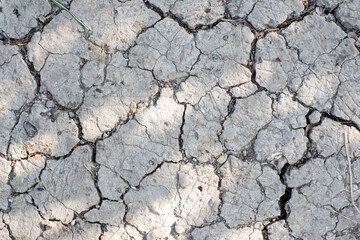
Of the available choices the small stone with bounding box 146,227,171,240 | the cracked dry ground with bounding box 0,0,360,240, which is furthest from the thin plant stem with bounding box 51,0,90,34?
the small stone with bounding box 146,227,171,240

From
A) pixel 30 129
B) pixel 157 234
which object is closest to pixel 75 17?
pixel 30 129

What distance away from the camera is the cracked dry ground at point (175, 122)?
238 cm

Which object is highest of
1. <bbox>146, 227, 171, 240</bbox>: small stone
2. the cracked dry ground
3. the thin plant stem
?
the thin plant stem

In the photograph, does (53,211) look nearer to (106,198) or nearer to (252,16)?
(106,198)

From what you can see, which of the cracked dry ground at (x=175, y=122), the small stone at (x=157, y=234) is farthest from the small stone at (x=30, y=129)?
the small stone at (x=157, y=234)

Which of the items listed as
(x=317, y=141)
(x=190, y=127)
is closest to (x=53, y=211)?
(x=190, y=127)

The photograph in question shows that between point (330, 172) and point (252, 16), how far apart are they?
4.16 feet

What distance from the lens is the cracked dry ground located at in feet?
7.82

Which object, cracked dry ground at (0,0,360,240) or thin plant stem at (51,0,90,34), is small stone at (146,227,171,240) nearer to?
cracked dry ground at (0,0,360,240)

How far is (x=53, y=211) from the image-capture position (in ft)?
7.79

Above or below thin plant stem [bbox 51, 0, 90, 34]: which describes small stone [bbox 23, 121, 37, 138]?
below

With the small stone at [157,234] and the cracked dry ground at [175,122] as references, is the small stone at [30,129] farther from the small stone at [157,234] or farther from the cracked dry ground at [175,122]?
the small stone at [157,234]

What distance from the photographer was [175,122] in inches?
95.5

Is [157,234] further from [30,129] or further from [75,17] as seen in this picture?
[75,17]
